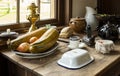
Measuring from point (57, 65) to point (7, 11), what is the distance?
2.23 feet

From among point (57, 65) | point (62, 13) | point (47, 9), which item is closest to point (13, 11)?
point (47, 9)

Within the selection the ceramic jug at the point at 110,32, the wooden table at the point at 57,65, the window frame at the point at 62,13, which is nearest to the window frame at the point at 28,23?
the window frame at the point at 62,13

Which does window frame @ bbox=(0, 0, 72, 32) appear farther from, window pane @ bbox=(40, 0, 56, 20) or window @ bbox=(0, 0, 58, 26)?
window @ bbox=(0, 0, 58, 26)

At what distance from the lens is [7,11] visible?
1.29 m

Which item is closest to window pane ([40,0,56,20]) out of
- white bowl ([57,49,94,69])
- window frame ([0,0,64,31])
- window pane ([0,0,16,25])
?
window frame ([0,0,64,31])

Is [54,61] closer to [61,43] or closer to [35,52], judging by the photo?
[35,52]

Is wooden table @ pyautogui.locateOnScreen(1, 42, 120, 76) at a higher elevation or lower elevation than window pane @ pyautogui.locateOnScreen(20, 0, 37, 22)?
lower

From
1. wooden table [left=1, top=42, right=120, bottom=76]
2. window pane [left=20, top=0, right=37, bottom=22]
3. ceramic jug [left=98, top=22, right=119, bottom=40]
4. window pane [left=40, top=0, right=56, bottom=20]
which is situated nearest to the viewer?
wooden table [left=1, top=42, right=120, bottom=76]

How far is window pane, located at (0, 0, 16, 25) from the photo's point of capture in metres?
1.26

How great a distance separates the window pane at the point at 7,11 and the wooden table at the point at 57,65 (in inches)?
13.4

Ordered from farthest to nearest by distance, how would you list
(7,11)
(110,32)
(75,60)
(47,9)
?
(47,9) → (7,11) → (110,32) → (75,60)

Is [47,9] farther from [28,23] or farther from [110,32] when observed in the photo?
[110,32]

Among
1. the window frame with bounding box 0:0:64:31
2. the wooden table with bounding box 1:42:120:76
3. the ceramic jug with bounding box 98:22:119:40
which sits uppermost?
the window frame with bounding box 0:0:64:31

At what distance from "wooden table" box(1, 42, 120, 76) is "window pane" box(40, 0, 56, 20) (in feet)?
2.01
